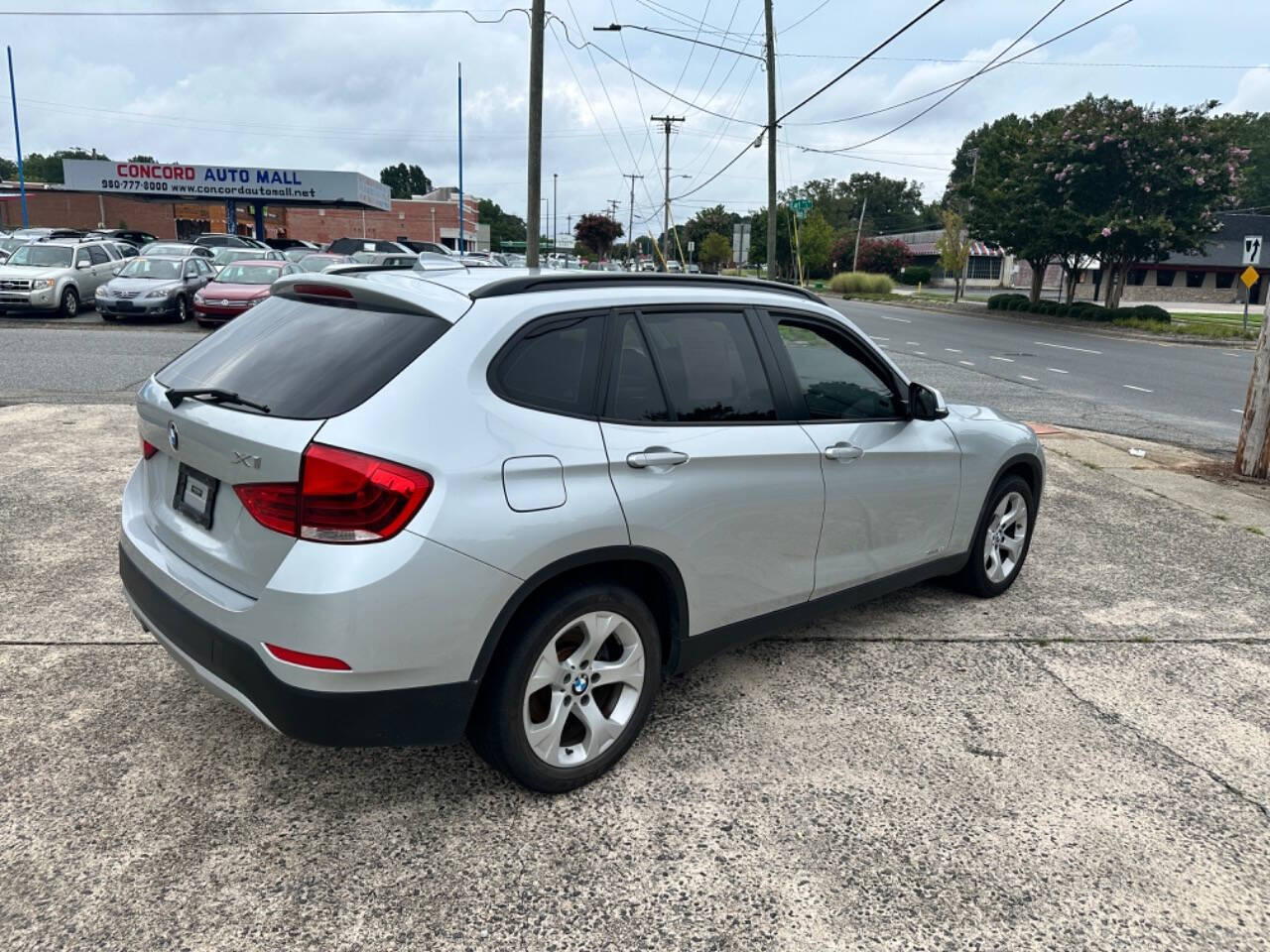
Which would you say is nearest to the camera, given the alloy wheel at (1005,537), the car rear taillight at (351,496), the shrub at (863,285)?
the car rear taillight at (351,496)

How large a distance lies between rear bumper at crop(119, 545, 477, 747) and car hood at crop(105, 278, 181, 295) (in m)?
19.2

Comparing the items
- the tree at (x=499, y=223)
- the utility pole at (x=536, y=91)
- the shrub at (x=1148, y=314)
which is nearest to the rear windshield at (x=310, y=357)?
the utility pole at (x=536, y=91)

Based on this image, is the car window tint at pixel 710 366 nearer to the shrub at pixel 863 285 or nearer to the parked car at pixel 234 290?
the parked car at pixel 234 290

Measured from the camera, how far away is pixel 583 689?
305cm

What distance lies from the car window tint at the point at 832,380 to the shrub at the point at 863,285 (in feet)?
182

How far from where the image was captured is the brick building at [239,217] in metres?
64.6

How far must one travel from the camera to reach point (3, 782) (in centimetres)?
301

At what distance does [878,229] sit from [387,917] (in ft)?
464

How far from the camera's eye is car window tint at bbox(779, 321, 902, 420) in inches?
151

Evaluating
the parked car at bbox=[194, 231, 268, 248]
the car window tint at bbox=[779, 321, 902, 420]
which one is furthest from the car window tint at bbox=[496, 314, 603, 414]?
the parked car at bbox=[194, 231, 268, 248]

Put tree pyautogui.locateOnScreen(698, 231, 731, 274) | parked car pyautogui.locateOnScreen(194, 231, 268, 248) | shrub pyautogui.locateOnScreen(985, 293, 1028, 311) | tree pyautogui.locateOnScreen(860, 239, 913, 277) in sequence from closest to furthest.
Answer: parked car pyautogui.locateOnScreen(194, 231, 268, 248) → shrub pyautogui.locateOnScreen(985, 293, 1028, 311) → tree pyautogui.locateOnScreen(860, 239, 913, 277) → tree pyautogui.locateOnScreen(698, 231, 731, 274)

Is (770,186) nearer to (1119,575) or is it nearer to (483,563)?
(1119,575)

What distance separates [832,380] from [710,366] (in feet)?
2.47

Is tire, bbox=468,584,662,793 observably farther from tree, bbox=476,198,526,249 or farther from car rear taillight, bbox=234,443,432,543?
tree, bbox=476,198,526,249
